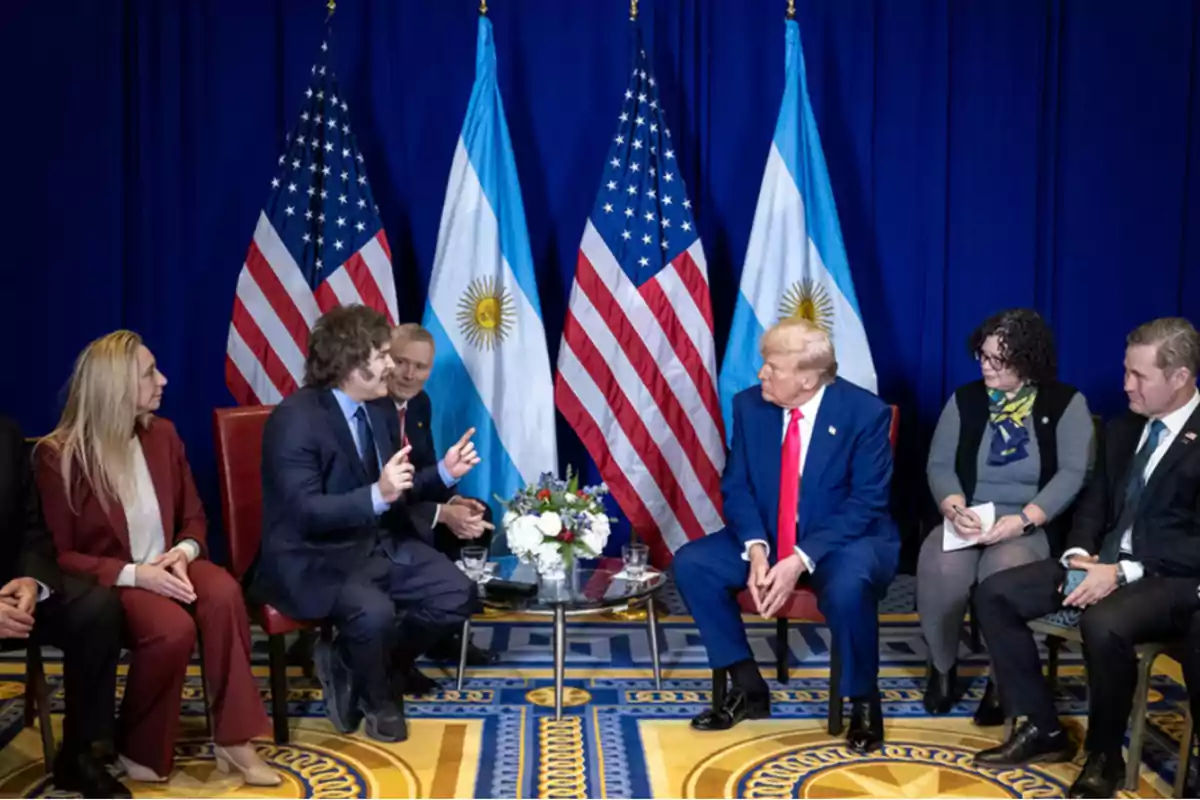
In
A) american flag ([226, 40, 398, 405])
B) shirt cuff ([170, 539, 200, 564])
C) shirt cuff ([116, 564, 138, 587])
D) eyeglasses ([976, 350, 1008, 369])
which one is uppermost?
american flag ([226, 40, 398, 405])

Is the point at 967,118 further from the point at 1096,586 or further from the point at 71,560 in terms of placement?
the point at 71,560

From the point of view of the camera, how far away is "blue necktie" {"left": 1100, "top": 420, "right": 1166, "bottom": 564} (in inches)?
145

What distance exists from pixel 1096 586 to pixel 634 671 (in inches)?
64.6

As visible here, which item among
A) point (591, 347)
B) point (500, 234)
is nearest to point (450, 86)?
point (500, 234)

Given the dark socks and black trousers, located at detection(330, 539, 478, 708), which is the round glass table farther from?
the dark socks

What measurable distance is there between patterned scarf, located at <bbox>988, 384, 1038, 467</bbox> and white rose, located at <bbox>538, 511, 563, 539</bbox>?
1.47 meters

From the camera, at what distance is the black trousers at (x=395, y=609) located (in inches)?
145

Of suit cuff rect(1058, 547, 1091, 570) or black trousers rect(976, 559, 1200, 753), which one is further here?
suit cuff rect(1058, 547, 1091, 570)

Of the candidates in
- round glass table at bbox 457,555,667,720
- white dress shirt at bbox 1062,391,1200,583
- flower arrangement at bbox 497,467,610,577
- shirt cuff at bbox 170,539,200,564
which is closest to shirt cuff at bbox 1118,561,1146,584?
white dress shirt at bbox 1062,391,1200,583

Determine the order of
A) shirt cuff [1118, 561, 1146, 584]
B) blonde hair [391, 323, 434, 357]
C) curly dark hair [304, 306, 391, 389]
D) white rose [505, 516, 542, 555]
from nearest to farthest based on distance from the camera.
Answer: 1. shirt cuff [1118, 561, 1146, 584]
2. curly dark hair [304, 306, 391, 389]
3. white rose [505, 516, 542, 555]
4. blonde hair [391, 323, 434, 357]

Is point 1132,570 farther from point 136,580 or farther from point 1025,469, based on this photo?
point 136,580

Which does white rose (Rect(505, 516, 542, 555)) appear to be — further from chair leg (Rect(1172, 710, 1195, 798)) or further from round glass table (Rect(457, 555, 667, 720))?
chair leg (Rect(1172, 710, 1195, 798))

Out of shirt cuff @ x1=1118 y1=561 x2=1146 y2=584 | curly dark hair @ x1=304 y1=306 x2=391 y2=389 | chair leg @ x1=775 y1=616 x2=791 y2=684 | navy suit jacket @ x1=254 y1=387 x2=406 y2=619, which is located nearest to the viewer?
shirt cuff @ x1=1118 y1=561 x2=1146 y2=584

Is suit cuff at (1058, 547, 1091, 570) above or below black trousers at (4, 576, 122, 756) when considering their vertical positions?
above
